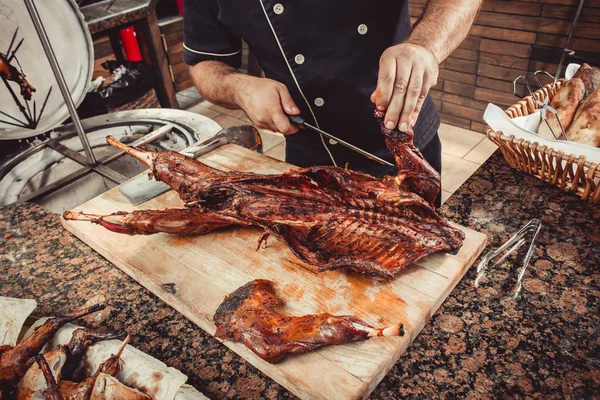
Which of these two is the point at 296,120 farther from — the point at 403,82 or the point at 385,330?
the point at 385,330

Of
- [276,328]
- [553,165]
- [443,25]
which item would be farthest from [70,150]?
[553,165]

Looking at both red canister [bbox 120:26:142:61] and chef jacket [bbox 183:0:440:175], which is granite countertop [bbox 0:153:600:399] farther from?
red canister [bbox 120:26:142:61]

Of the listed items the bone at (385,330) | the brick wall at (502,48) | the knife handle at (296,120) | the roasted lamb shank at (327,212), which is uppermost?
the knife handle at (296,120)

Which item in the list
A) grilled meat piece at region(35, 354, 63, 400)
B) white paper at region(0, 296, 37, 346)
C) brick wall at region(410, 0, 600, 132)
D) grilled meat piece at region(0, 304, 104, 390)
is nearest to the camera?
grilled meat piece at region(35, 354, 63, 400)

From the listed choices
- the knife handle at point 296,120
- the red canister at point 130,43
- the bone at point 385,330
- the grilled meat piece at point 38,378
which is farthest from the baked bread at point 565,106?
the red canister at point 130,43

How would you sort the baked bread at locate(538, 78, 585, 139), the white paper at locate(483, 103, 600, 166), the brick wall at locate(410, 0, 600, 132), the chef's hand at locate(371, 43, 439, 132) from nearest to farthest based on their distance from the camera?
1. the chef's hand at locate(371, 43, 439, 132)
2. the white paper at locate(483, 103, 600, 166)
3. the baked bread at locate(538, 78, 585, 139)
4. the brick wall at locate(410, 0, 600, 132)

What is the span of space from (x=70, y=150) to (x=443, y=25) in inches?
81.7

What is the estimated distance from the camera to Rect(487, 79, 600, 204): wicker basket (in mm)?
1475

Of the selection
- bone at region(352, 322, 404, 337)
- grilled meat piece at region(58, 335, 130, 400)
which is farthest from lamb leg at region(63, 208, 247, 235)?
bone at region(352, 322, 404, 337)

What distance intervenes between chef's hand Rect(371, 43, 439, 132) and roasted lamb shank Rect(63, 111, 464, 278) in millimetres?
68

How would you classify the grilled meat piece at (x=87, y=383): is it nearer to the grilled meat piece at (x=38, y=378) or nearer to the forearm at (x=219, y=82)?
the grilled meat piece at (x=38, y=378)

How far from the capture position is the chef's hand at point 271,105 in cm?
169

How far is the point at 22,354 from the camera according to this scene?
120 centimetres

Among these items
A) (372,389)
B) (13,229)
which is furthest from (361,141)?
(13,229)
